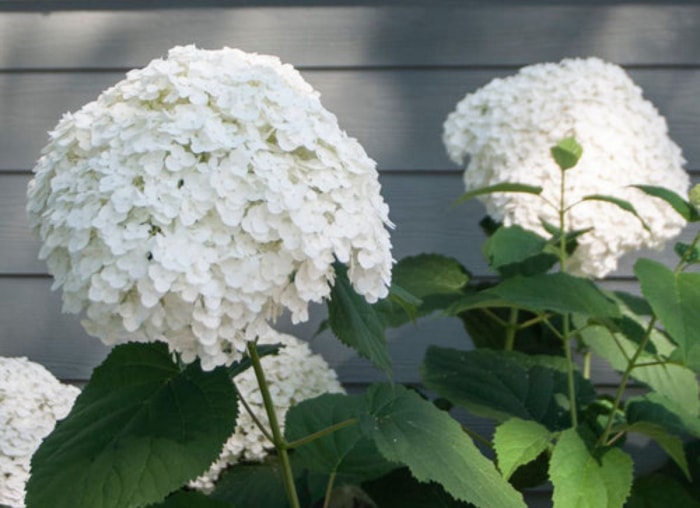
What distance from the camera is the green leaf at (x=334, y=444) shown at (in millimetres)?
1642

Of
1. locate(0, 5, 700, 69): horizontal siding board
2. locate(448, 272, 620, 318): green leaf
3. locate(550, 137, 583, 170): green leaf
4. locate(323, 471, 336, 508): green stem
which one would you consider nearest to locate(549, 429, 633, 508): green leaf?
locate(448, 272, 620, 318): green leaf

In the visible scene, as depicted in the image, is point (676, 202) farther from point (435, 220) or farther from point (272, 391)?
point (435, 220)

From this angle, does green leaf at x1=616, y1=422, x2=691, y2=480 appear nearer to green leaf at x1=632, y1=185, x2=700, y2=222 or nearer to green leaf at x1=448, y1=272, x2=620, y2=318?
green leaf at x1=448, y1=272, x2=620, y2=318

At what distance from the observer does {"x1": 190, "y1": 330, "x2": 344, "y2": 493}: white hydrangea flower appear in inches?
78.3

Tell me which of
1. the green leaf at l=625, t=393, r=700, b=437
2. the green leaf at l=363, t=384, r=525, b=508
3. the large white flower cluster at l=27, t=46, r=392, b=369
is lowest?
the green leaf at l=625, t=393, r=700, b=437

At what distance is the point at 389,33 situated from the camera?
2.60 meters

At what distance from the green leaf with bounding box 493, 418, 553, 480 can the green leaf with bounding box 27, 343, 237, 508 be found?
0.46 m

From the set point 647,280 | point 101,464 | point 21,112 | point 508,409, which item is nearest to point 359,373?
point 508,409

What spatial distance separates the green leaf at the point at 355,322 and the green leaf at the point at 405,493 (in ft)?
1.55

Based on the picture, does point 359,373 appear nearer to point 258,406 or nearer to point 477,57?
point 258,406

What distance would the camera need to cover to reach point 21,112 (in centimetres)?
265

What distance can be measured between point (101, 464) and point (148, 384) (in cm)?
12

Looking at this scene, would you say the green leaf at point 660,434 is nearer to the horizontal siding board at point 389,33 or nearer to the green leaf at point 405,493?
the green leaf at point 405,493

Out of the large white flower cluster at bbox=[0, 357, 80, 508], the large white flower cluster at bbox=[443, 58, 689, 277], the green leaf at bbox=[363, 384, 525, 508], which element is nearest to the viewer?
the green leaf at bbox=[363, 384, 525, 508]
